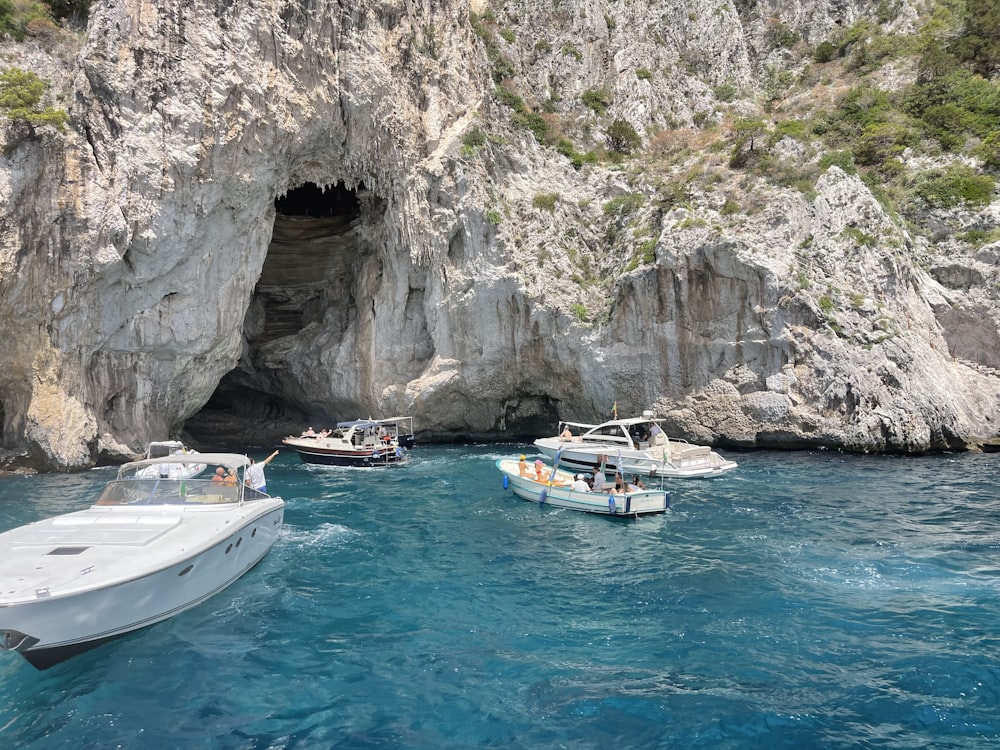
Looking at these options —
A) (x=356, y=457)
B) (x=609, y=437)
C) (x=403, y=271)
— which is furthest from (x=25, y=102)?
(x=609, y=437)

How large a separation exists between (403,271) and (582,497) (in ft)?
58.5

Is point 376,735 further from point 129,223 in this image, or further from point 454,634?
Result: point 129,223

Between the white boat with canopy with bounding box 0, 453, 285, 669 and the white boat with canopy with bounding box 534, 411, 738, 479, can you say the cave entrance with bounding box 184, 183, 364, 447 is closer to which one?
the white boat with canopy with bounding box 534, 411, 738, 479

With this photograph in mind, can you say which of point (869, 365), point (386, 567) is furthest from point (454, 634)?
point (869, 365)

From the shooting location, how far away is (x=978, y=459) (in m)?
22.3

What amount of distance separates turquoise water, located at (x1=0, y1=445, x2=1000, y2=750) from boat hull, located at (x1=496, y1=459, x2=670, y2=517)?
88 cm

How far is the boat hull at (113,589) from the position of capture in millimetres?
7090

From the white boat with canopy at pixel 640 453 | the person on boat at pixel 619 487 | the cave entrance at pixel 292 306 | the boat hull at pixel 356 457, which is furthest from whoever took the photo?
the cave entrance at pixel 292 306

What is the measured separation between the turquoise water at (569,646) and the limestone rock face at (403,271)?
1040 cm

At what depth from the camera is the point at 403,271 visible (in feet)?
99.4

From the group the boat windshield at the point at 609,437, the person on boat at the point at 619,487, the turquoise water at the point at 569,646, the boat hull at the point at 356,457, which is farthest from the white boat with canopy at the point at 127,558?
the boat windshield at the point at 609,437

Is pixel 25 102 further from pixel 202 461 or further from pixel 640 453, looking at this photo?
pixel 640 453

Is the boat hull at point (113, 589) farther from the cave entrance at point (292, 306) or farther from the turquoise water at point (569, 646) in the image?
the cave entrance at point (292, 306)

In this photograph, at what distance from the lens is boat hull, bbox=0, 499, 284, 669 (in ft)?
23.3
